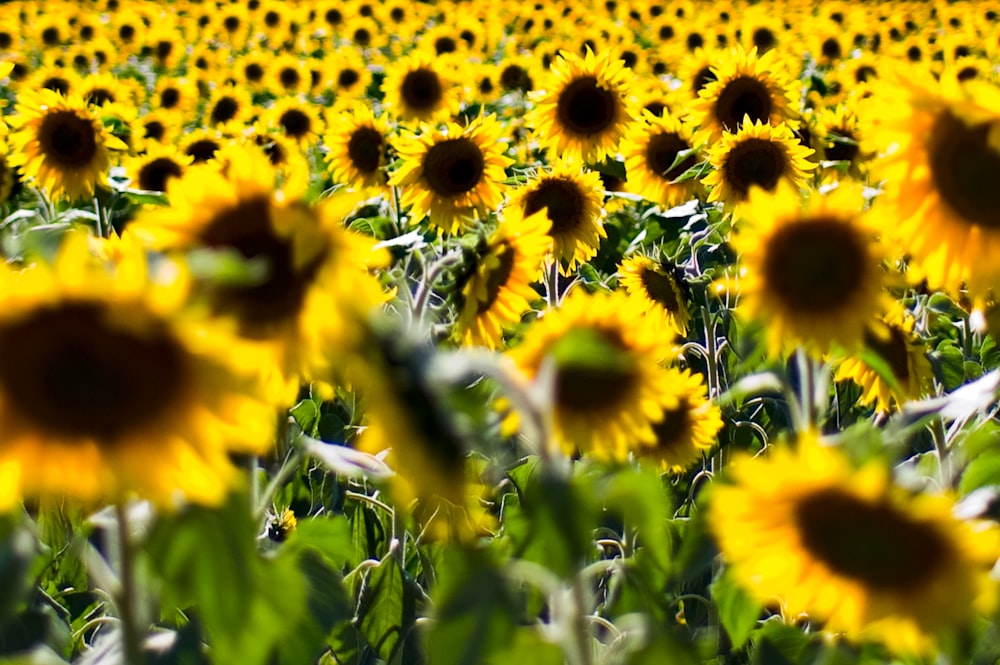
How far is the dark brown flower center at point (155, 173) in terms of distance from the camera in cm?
511

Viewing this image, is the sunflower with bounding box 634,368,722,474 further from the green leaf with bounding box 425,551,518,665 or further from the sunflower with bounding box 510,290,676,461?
the green leaf with bounding box 425,551,518,665

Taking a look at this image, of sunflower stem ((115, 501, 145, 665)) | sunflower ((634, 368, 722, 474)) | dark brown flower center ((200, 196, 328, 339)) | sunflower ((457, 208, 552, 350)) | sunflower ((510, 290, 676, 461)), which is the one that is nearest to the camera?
sunflower stem ((115, 501, 145, 665))

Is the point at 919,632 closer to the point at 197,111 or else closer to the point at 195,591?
the point at 195,591

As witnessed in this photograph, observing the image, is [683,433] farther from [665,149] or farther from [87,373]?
[665,149]

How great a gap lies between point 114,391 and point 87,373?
4 centimetres

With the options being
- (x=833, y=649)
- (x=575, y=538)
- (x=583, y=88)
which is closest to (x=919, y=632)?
(x=833, y=649)

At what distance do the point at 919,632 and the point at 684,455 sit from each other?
1.53m

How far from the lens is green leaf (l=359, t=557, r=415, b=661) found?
2.32m

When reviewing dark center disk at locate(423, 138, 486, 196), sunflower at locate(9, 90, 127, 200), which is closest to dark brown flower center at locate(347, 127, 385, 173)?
sunflower at locate(9, 90, 127, 200)

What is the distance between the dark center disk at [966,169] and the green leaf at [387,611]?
1346mm

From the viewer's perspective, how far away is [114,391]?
4.05 ft

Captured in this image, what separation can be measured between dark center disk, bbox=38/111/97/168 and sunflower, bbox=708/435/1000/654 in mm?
4138

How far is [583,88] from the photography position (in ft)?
17.5

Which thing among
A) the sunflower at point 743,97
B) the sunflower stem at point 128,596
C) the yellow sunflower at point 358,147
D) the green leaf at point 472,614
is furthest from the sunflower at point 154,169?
the green leaf at point 472,614
